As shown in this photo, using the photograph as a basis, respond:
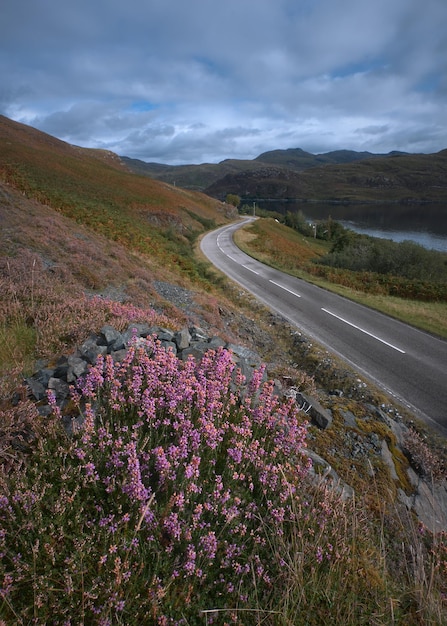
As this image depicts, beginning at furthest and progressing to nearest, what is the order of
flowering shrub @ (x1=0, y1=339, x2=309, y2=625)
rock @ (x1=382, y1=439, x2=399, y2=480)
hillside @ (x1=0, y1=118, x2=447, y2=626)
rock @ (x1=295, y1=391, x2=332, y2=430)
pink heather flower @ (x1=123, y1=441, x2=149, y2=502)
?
rock @ (x1=295, y1=391, x2=332, y2=430), rock @ (x1=382, y1=439, x2=399, y2=480), pink heather flower @ (x1=123, y1=441, x2=149, y2=502), hillside @ (x1=0, y1=118, x2=447, y2=626), flowering shrub @ (x1=0, y1=339, x2=309, y2=625)

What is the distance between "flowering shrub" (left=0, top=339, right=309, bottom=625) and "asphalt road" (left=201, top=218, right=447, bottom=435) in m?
10.2

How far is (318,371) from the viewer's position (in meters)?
13.9

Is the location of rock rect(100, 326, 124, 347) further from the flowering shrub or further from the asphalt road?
the asphalt road

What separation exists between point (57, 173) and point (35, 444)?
50568 mm

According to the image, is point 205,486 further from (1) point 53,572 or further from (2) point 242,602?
(1) point 53,572

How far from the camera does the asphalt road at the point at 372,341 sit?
41.1 ft

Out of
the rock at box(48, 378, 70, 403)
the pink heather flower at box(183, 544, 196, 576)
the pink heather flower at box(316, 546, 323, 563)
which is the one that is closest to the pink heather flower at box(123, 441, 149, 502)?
the pink heather flower at box(183, 544, 196, 576)

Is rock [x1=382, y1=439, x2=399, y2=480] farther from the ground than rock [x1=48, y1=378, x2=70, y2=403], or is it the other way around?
rock [x1=48, y1=378, x2=70, y2=403]

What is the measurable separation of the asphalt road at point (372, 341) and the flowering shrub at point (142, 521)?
10.2m

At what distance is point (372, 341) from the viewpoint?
663 inches

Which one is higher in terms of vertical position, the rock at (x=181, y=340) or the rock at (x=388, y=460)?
the rock at (x=181, y=340)

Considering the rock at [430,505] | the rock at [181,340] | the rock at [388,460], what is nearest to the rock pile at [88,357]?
the rock at [181,340]

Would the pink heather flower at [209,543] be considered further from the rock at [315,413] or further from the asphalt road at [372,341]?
the asphalt road at [372,341]

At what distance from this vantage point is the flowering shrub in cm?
217
